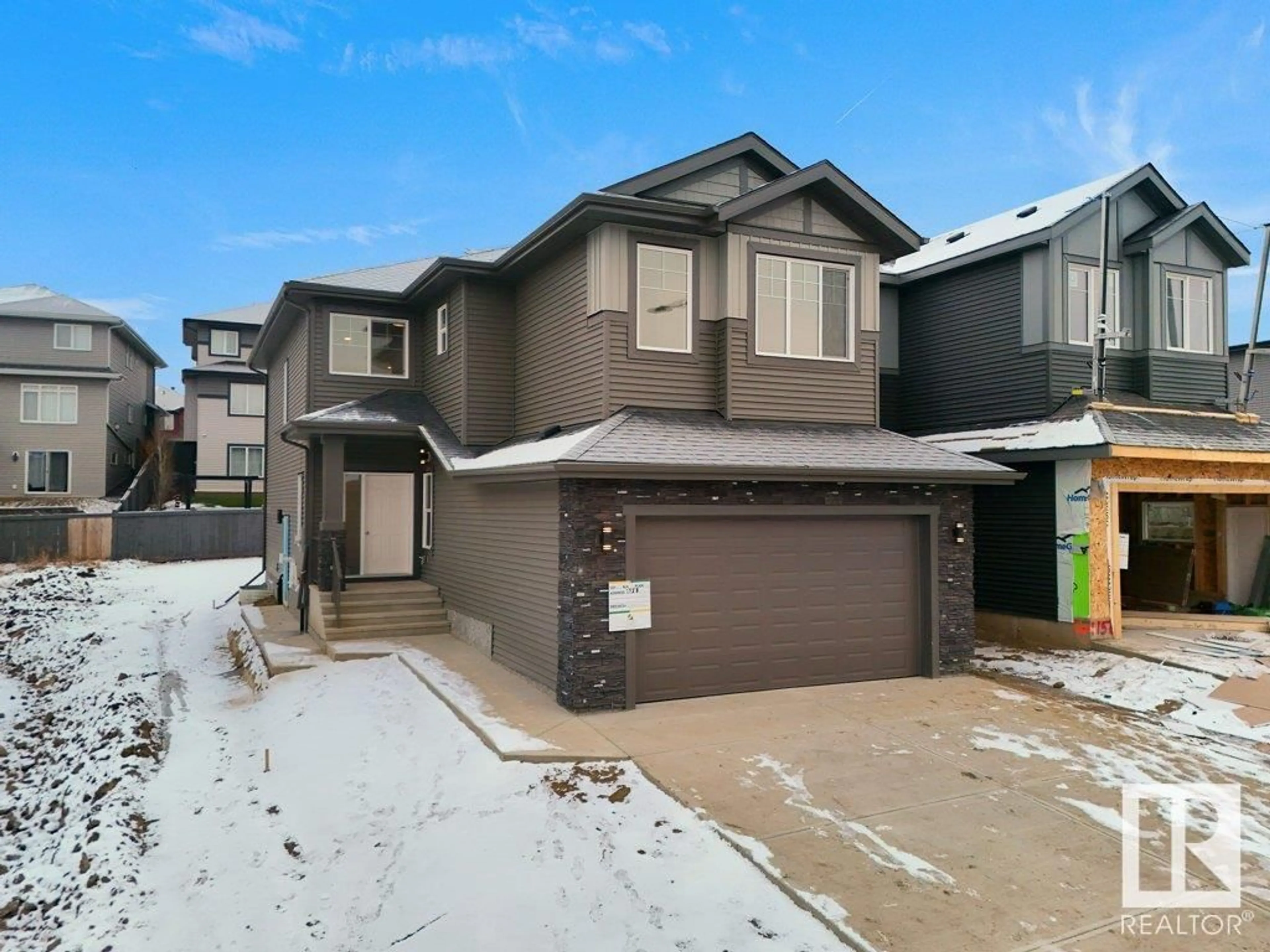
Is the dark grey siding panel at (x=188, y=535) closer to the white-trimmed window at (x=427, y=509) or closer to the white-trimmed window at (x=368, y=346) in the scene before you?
the white-trimmed window at (x=368, y=346)

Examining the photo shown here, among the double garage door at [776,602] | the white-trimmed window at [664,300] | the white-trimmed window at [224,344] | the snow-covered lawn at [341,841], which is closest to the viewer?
the snow-covered lawn at [341,841]

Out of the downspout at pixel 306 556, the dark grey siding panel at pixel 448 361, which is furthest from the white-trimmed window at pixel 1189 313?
the downspout at pixel 306 556

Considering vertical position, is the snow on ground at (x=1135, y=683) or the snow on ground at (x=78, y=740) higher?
the snow on ground at (x=1135, y=683)

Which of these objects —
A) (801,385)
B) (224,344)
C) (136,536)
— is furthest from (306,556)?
(224,344)

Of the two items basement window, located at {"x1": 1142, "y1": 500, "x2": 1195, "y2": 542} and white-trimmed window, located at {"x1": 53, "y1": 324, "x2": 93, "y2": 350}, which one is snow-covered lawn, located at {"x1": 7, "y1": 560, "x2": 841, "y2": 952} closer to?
basement window, located at {"x1": 1142, "y1": 500, "x2": 1195, "y2": 542}

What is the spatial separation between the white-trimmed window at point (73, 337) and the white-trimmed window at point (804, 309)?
27202 mm

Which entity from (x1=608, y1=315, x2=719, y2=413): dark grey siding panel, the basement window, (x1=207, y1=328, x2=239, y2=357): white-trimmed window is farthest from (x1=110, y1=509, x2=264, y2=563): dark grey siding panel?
the basement window

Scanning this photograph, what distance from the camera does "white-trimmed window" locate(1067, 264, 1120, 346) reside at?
13.1 meters

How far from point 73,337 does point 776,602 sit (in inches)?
1133

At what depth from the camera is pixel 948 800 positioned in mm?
5941

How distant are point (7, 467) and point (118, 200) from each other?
166 feet

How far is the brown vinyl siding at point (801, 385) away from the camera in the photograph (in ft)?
33.1

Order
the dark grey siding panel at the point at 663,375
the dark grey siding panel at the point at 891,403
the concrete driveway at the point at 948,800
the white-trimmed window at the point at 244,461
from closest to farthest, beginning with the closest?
the concrete driveway at the point at 948,800, the dark grey siding panel at the point at 663,375, the dark grey siding panel at the point at 891,403, the white-trimmed window at the point at 244,461

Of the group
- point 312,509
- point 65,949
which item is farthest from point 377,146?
point 65,949
